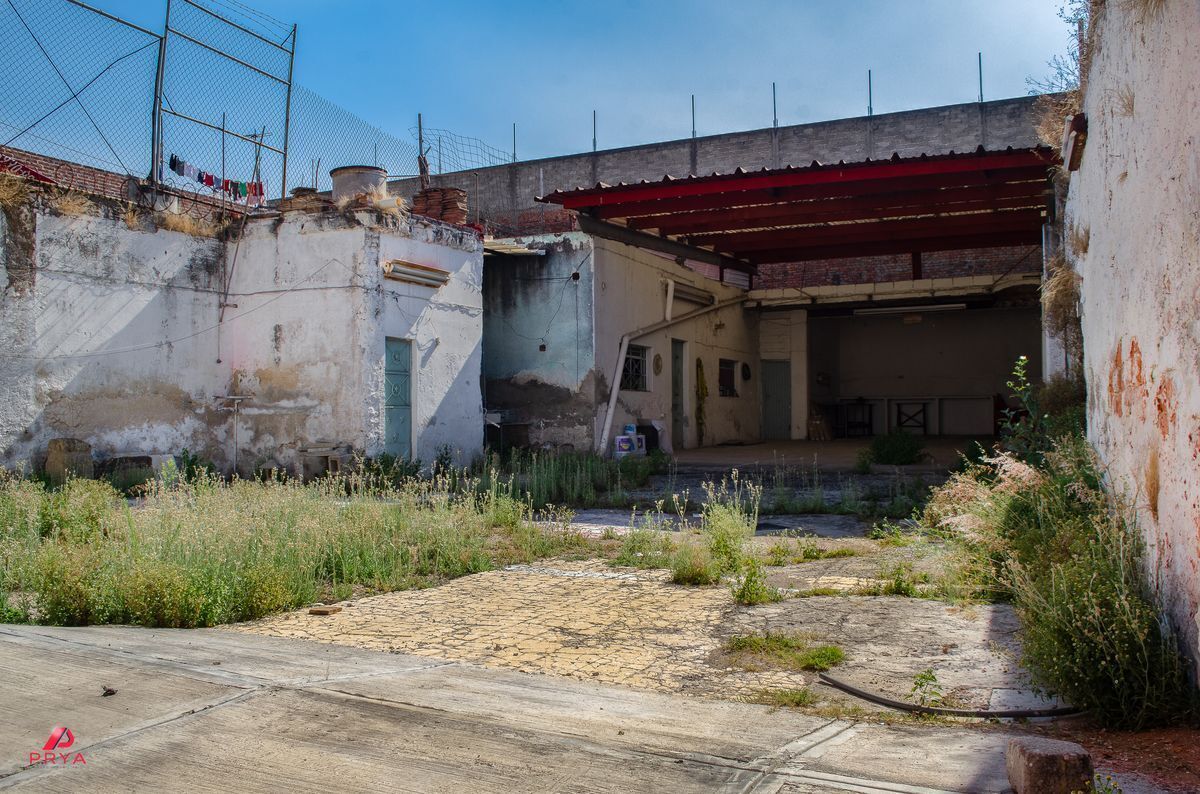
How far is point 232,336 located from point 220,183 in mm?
2732

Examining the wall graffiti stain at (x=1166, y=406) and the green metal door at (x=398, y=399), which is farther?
the green metal door at (x=398, y=399)

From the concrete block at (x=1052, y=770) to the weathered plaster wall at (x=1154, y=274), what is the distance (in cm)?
103

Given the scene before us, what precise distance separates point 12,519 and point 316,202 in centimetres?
786

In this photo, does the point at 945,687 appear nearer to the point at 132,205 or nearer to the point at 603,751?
the point at 603,751

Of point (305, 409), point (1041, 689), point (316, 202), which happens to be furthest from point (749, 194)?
point (1041, 689)

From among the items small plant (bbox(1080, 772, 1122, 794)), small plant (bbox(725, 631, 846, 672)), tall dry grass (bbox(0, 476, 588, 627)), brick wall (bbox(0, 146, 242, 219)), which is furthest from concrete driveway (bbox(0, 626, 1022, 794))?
Result: brick wall (bbox(0, 146, 242, 219))

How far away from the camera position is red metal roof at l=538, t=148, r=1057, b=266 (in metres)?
14.9

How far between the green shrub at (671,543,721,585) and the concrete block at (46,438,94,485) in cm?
942

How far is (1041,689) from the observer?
443cm

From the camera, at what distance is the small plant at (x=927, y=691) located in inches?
174

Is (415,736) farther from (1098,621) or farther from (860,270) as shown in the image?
(860,270)

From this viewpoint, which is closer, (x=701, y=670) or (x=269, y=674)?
(x=269, y=674)

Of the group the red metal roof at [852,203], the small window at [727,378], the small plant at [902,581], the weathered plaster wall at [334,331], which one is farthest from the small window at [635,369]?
the small plant at [902,581]

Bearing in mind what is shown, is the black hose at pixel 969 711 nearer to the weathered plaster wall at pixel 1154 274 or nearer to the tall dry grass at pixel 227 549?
the weathered plaster wall at pixel 1154 274
